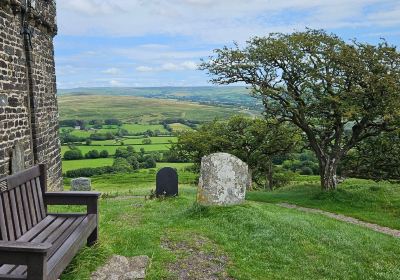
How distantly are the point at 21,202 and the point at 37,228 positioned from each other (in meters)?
0.54

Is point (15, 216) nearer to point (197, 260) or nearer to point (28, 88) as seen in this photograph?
point (197, 260)

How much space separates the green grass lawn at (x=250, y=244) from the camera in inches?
311

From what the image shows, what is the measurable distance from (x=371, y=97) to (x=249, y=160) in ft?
50.0

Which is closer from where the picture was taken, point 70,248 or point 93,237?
point 70,248

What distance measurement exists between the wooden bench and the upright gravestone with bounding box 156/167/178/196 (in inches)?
362

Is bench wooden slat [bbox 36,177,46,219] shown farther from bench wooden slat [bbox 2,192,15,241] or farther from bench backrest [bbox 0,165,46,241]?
bench wooden slat [bbox 2,192,15,241]

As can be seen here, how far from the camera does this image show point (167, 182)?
1720 cm

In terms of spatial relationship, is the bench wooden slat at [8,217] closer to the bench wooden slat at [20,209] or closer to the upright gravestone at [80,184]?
the bench wooden slat at [20,209]

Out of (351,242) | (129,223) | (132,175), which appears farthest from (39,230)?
(132,175)

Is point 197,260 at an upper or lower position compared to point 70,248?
lower

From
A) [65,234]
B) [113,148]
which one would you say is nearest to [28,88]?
[65,234]

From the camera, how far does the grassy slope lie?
703 inches

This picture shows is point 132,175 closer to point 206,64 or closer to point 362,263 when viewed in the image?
point 206,64

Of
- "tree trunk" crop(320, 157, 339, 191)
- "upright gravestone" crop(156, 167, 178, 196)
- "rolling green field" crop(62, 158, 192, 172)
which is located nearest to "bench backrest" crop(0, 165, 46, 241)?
"upright gravestone" crop(156, 167, 178, 196)
